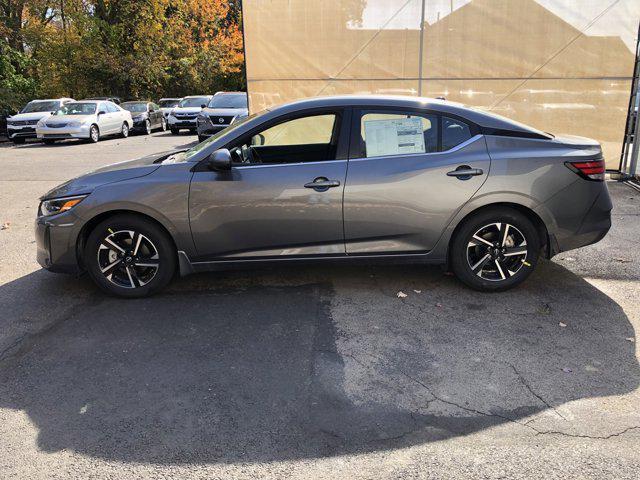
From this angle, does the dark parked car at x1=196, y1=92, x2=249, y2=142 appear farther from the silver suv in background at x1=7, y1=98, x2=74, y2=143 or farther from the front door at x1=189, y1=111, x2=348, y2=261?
the front door at x1=189, y1=111, x2=348, y2=261

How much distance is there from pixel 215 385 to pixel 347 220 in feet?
5.76

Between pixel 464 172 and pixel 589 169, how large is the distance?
1.04 metres

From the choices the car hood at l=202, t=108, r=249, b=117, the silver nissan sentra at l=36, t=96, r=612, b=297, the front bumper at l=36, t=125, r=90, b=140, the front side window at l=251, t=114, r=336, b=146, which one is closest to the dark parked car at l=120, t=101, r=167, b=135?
the front bumper at l=36, t=125, r=90, b=140

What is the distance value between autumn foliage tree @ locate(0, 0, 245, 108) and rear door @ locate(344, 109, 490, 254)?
93.8 feet

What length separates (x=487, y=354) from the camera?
369 cm

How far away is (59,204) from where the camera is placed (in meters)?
4.59

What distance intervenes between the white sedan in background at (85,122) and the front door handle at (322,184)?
17549mm

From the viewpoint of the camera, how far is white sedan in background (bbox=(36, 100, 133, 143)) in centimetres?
1950

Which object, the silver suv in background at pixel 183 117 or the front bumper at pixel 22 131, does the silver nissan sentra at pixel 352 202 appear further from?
the silver suv in background at pixel 183 117

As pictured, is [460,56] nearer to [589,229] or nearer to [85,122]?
[589,229]

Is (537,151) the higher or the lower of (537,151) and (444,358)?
the higher

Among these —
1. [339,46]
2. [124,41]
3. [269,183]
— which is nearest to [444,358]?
[269,183]

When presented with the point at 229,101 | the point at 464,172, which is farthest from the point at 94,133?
the point at 464,172

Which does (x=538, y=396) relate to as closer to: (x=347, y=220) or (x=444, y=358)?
(x=444, y=358)
